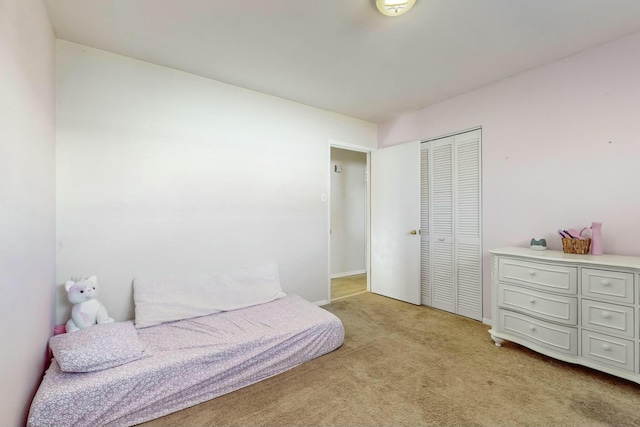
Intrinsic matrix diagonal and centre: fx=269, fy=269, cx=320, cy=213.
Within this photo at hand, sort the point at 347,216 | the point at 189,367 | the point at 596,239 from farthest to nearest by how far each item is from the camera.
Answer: the point at 347,216
the point at 596,239
the point at 189,367

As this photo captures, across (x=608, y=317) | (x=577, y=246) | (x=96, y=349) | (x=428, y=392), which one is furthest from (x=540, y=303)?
(x=96, y=349)

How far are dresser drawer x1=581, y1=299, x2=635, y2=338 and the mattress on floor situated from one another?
1.81 m

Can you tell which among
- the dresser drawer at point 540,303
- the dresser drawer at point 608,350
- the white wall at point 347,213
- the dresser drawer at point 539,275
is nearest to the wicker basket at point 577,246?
the dresser drawer at point 539,275

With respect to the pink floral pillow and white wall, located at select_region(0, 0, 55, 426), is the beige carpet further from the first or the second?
white wall, located at select_region(0, 0, 55, 426)

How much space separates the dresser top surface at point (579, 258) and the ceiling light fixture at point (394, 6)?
6.73ft

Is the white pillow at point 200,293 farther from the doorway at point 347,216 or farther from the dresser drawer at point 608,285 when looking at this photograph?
the dresser drawer at point 608,285

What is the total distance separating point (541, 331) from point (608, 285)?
1.88 ft

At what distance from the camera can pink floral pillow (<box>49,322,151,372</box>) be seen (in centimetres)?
153

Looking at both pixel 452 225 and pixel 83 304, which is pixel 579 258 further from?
pixel 83 304

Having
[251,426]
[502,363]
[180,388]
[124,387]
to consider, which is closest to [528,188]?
[502,363]

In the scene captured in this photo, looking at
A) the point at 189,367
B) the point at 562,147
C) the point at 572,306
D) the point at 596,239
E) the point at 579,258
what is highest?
the point at 562,147

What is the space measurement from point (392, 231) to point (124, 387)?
3161 mm

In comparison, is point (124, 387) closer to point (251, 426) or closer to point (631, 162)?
point (251, 426)

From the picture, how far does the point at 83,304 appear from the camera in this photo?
2.00 metres
